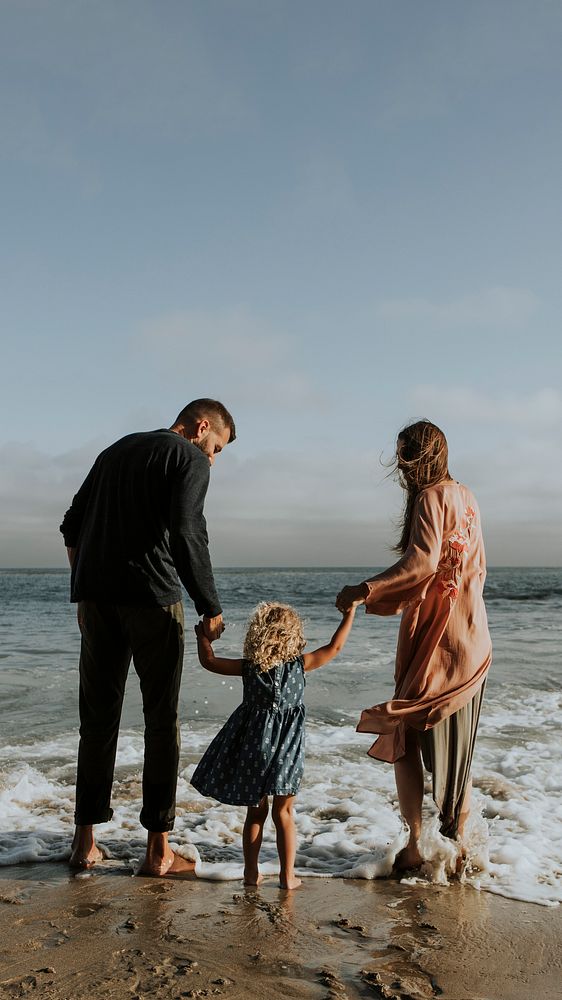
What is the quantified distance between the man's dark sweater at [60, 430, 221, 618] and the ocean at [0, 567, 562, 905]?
1351 mm

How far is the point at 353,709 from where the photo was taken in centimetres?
828

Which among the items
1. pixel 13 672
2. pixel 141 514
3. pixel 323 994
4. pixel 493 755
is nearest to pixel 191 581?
pixel 141 514

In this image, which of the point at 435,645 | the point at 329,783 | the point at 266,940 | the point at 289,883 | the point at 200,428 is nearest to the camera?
the point at 266,940

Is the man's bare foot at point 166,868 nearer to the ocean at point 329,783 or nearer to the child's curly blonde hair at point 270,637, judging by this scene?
the ocean at point 329,783

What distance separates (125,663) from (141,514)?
2.48ft

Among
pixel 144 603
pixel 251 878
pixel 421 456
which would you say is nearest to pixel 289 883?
pixel 251 878

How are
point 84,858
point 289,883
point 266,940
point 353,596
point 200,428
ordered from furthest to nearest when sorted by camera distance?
point 200,428, point 84,858, point 353,596, point 289,883, point 266,940

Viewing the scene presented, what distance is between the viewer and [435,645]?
3689 millimetres

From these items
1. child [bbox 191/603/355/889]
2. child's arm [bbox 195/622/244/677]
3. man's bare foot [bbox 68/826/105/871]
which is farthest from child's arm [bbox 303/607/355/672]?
man's bare foot [bbox 68/826/105/871]

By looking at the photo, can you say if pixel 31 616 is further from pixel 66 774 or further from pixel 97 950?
pixel 97 950

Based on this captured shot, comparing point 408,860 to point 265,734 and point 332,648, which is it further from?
point 332,648

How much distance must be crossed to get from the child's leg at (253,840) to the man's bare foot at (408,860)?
0.68 m

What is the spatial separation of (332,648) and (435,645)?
515mm

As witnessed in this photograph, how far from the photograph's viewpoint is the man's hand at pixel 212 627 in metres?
3.63
